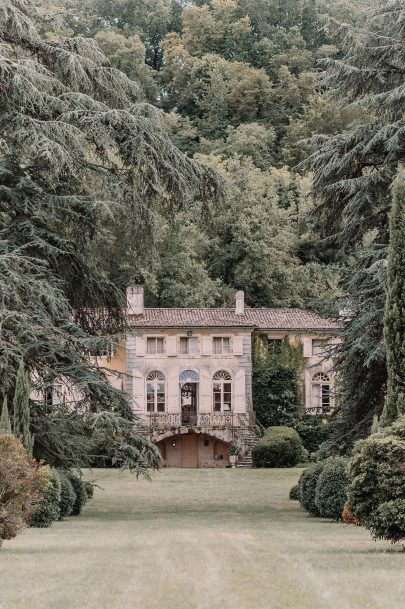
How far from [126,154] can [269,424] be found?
30.8 meters

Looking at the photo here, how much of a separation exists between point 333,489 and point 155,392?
1218 inches

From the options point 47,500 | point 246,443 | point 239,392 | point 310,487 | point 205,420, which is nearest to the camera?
point 47,500

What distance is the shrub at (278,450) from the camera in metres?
42.8

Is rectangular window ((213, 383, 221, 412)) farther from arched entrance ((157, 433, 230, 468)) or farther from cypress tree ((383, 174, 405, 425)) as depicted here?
cypress tree ((383, 174, 405, 425))

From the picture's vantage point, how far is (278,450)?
140 ft

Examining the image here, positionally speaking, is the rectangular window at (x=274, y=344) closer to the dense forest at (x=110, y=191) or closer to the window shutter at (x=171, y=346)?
the window shutter at (x=171, y=346)

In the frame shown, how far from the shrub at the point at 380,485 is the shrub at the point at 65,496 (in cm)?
817

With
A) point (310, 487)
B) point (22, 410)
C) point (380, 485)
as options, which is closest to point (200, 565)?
point (380, 485)

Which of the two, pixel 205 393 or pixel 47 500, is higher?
pixel 205 393

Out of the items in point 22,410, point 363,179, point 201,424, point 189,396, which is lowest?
point 22,410

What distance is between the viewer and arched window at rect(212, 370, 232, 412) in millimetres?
49188

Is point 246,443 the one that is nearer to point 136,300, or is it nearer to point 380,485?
point 136,300

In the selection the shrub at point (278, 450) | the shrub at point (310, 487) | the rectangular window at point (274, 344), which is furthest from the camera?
the rectangular window at point (274, 344)

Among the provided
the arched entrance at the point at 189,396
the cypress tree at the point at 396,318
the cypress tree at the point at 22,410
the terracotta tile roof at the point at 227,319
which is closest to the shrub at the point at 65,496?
the cypress tree at the point at 22,410
